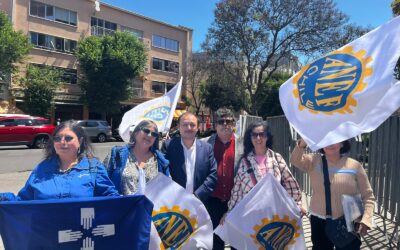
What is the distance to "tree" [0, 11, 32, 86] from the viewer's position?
2625 cm

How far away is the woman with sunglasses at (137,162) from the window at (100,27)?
1415 inches

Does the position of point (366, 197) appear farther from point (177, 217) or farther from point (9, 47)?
point (9, 47)

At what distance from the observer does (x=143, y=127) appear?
366cm

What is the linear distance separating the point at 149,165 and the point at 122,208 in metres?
0.62

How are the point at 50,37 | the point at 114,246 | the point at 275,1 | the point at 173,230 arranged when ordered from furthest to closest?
the point at 50,37 → the point at 275,1 → the point at 173,230 → the point at 114,246

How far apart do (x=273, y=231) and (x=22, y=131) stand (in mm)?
19775

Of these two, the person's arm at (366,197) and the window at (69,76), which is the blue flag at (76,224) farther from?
the window at (69,76)

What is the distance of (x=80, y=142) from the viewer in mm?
3287

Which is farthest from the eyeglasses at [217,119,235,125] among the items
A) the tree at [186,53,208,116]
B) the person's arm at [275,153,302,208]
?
the tree at [186,53,208,116]

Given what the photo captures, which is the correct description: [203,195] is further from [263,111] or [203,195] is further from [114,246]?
[263,111]

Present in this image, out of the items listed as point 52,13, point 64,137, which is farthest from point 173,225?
point 52,13

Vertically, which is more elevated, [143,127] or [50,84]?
[50,84]

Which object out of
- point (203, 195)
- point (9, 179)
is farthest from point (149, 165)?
point (9, 179)

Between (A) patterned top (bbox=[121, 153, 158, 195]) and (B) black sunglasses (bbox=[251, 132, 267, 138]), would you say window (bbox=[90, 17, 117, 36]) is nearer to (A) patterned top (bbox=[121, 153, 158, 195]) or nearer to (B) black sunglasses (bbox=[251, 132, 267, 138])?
(A) patterned top (bbox=[121, 153, 158, 195])
